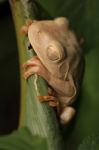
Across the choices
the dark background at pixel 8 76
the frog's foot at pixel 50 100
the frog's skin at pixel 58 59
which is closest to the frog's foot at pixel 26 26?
the frog's skin at pixel 58 59

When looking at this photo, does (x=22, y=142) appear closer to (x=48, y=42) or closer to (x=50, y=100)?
(x=50, y=100)

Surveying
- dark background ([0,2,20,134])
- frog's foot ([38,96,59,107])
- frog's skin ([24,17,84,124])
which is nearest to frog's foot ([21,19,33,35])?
frog's skin ([24,17,84,124])

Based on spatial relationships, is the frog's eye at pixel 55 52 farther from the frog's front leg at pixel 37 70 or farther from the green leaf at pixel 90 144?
the green leaf at pixel 90 144

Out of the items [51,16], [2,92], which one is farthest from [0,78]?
[51,16]

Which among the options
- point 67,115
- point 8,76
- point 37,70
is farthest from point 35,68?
point 8,76

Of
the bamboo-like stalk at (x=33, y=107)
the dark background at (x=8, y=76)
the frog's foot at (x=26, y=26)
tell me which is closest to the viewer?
the bamboo-like stalk at (x=33, y=107)

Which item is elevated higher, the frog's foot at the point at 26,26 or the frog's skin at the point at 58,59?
the frog's foot at the point at 26,26

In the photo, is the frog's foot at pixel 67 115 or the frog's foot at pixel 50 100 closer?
the frog's foot at pixel 50 100
